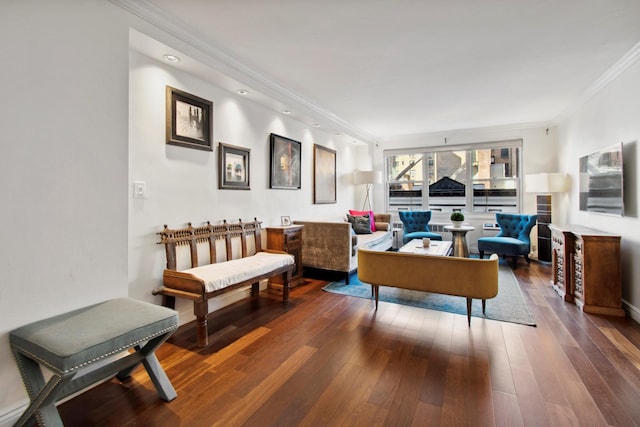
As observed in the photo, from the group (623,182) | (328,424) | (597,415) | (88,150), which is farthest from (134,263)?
(623,182)

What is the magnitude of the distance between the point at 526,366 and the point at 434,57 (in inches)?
109

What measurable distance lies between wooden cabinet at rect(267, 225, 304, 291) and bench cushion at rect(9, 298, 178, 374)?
2048 mm

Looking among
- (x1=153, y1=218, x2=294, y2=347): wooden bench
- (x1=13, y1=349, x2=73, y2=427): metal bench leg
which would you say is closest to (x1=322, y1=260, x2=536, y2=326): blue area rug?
(x1=153, y1=218, x2=294, y2=347): wooden bench

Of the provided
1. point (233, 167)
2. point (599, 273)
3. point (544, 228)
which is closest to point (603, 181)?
point (599, 273)

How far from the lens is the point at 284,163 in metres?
4.43

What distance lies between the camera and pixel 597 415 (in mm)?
1622

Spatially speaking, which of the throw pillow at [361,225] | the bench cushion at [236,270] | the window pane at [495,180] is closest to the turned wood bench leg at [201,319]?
the bench cushion at [236,270]

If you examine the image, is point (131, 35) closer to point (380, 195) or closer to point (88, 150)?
point (88, 150)

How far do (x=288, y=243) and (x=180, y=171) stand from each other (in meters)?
1.57

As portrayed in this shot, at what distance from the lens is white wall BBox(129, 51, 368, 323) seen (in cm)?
256

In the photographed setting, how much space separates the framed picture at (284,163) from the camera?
165 inches

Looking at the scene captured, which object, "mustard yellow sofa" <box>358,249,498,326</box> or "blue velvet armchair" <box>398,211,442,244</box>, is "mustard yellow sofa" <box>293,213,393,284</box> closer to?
"mustard yellow sofa" <box>358,249,498,326</box>

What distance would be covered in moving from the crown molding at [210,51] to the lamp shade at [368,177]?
2005mm

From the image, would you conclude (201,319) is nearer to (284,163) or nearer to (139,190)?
(139,190)
